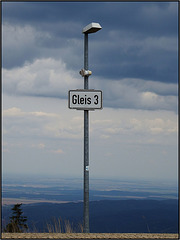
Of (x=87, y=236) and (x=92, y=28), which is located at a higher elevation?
(x=92, y=28)

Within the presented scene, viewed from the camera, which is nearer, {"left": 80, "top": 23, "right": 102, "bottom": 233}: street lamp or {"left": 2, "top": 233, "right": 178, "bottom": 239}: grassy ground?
{"left": 2, "top": 233, "right": 178, "bottom": 239}: grassy ground

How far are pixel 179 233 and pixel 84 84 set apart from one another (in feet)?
15.9

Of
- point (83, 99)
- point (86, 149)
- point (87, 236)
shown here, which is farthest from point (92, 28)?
point (87, 236)

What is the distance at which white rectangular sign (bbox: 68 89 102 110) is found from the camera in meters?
12.5

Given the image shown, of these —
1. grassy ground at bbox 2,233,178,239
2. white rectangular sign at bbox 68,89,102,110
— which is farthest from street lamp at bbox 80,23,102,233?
grassy ground at bbox 2,233,178,239

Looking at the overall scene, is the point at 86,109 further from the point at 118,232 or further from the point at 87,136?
the point at 118,232

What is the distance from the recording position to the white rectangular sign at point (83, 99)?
40.9 feet

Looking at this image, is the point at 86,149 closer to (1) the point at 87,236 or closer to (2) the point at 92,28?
(1) the point at 87,236

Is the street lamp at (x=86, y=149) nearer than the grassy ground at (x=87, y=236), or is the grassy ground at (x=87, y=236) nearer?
the grassy ground at (x=87, y=236)

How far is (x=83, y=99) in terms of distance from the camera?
41.0 feet

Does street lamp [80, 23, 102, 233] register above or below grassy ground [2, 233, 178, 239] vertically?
above

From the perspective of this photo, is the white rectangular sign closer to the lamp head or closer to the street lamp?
the street lamp

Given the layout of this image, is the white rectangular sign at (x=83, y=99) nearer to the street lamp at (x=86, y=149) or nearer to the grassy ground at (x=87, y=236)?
the street lamp at (x=86, y=149)

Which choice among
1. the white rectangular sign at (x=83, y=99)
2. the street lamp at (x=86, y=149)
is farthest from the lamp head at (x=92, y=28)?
the white rectangular sign at (x=83, y=99)
